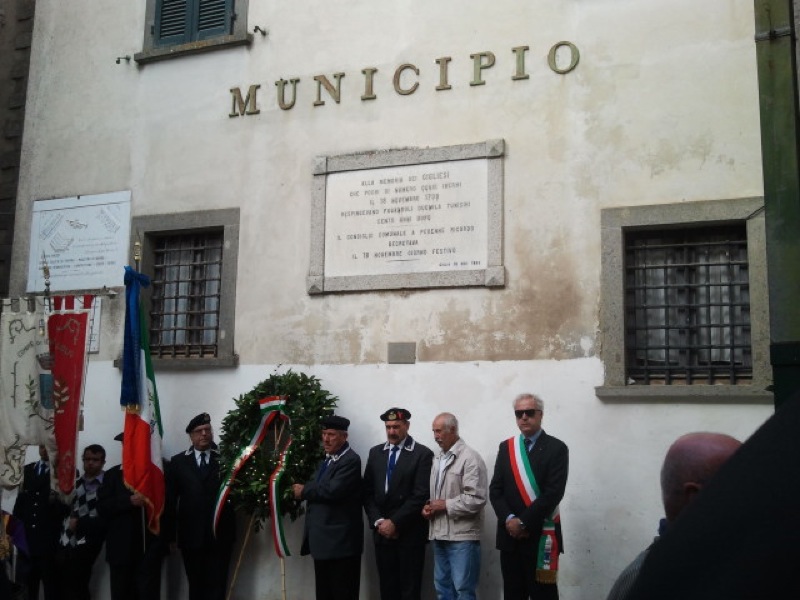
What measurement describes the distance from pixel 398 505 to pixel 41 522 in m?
3.59

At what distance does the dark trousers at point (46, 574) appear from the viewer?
982cm

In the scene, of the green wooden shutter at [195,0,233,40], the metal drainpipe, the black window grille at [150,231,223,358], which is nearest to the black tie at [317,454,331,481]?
the black window grille at [150,231,223,358]

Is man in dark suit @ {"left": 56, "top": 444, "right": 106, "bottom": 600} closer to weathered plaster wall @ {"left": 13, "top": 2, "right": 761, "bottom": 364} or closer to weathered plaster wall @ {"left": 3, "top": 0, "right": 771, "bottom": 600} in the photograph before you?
weathered plaster wall @ {"left": 3, "top": 0, "right": 771, "bottom": 600}

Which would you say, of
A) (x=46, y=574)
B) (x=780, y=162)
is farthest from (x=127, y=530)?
(x=780, y=162)

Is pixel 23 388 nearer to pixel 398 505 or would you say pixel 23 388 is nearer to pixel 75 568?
pixel 75 568

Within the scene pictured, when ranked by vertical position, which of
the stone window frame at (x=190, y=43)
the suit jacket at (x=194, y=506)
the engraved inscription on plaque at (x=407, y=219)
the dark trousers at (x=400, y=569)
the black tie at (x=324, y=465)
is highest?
the stone window frame at (x=190, y=43)

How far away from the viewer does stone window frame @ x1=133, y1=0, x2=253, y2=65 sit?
10711mm

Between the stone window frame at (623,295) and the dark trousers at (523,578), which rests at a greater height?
the stone window frame at (623,295)

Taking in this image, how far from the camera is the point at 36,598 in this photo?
1011 centimetres

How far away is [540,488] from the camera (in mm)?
7930

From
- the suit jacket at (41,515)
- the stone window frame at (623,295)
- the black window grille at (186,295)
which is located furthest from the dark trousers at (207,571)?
the stone window frame at (623,295)

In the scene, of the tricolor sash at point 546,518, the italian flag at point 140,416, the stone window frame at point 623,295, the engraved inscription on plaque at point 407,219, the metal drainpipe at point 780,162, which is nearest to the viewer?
the metal drainpipe at point 780,162

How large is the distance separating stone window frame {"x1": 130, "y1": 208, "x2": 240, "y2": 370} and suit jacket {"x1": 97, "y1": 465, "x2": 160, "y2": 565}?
1348 mm

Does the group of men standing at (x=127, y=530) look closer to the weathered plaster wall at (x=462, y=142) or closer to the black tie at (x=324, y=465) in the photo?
the weathered plaster wall at (x=462, y=142)
